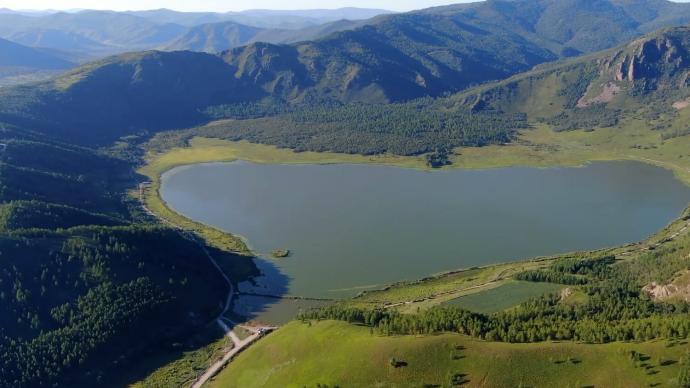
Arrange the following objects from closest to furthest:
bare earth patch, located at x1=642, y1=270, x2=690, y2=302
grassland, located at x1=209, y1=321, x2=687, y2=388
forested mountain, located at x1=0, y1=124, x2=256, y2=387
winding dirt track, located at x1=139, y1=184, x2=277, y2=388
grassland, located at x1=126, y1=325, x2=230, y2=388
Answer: grassland, located at x1=209, y1=321, x2=687, y2=388
grassland, located at x1=126, y1=325, x2=230, y2=388
winding dirt track, located at x1=139, y1=184, x2=277, y2=388
forested mountain, located at x1=0, y1=124, x2=256, y2=387
bare earth patch, located at x1=642, y1=270, x2=690, y2=302

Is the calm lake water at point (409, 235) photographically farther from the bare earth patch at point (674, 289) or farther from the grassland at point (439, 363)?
the bare earth patch at point (674, 289)

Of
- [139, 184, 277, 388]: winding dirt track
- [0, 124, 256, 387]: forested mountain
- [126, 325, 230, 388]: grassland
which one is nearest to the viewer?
[126, 325, 230, 388]: grassland

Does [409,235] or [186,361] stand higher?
[409,235]

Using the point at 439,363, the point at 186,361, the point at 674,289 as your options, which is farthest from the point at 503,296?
the point at 186,361

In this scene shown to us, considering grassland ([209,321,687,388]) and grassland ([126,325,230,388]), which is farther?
grassland ([126,325,230,388])

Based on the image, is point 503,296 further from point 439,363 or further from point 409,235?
point 409,235

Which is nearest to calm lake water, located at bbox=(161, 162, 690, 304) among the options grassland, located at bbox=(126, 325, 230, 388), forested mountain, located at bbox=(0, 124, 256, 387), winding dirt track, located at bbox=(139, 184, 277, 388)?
winding dirt track, located at bbox=(139, 184, 277, 388)

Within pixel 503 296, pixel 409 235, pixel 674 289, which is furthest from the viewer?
pixel 409 235

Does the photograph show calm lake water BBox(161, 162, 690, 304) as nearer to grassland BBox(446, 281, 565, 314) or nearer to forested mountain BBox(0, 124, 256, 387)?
grassland BBox(446, 281, 565, 314)
